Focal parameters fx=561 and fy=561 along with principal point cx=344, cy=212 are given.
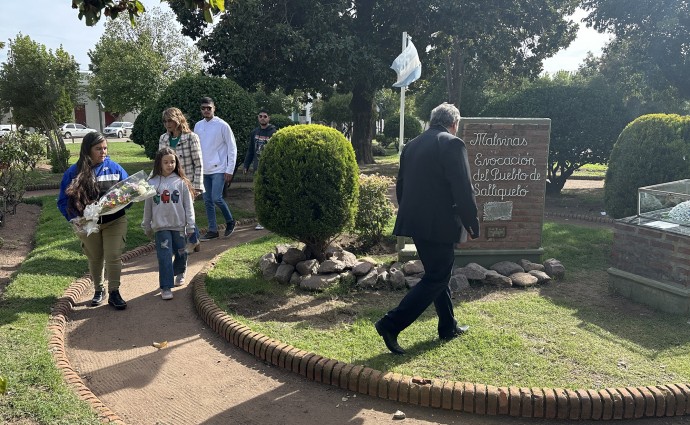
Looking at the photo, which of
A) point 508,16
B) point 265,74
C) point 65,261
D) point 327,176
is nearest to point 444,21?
point 508,16

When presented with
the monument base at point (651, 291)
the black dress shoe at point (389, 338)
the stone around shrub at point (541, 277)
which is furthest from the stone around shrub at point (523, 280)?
the black dress shoe at point (389, 338)

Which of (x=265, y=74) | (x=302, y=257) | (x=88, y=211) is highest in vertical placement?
(x=265, y=74)

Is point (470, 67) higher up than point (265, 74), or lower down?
higher up

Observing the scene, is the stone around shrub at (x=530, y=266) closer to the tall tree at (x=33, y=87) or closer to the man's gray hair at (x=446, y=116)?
the man's gray hair at (x=446, y=116)

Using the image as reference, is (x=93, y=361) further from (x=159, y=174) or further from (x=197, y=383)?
(x=159, y=174)

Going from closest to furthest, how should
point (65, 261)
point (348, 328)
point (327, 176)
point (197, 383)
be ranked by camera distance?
1. point (197, 383)
2. point (348, 328)
3. point (327, 176)
4. point (65, 261)

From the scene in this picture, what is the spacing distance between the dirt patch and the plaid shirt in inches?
92.2

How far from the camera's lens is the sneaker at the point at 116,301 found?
5.58m

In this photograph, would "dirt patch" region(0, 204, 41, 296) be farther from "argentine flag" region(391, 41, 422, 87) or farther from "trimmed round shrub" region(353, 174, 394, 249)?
"argentine flag" region(391, 41, 422, 87)

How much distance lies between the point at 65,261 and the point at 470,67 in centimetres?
2736

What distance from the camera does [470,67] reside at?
3081cm

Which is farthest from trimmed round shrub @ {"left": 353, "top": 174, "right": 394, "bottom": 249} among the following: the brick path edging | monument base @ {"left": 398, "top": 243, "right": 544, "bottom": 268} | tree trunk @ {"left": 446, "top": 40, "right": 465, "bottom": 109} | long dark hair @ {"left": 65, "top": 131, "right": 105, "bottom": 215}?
tree trunk @ {"left": 446, "top": 40, "right": 465, "bottom": 109}

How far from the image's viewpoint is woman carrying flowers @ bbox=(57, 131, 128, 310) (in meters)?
5.30

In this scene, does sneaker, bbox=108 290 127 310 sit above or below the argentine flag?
below
